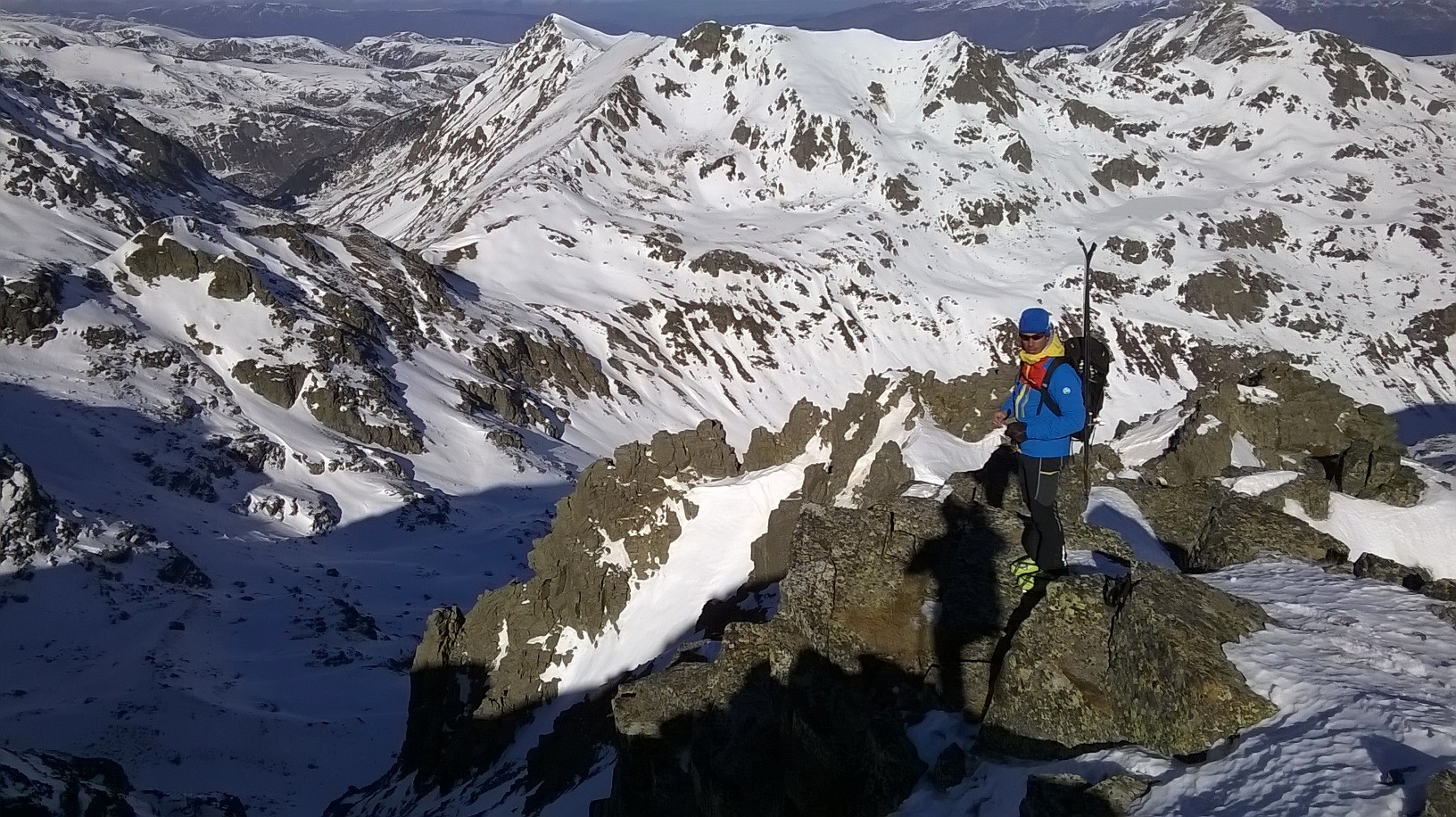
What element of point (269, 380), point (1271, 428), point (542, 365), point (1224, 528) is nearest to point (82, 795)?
point (1224, 528)

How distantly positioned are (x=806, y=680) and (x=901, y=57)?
204459mm

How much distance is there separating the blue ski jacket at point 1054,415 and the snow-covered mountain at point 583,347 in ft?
13.0

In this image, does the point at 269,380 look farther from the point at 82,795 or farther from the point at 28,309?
the point at 82,795

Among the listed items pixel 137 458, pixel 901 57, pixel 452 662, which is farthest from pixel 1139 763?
pixel 901 57

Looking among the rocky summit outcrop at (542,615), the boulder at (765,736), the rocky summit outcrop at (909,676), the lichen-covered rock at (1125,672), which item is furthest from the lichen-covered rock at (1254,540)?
the rocky summit outcrop at (542,615)

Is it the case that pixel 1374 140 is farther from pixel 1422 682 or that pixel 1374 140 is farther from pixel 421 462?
pixel 1422 682

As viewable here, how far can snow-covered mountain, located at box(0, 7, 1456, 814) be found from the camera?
33438 mm

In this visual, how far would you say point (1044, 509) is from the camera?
11422mm

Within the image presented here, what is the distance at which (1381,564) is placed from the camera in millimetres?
13211

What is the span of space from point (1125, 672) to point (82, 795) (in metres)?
32.4

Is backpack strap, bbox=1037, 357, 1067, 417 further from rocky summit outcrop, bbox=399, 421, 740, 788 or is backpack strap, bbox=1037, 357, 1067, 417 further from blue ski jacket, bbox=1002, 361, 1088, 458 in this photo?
rocky summit outcrop, bbox=399, 421, 740, 788

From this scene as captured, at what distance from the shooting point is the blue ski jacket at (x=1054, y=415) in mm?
11141

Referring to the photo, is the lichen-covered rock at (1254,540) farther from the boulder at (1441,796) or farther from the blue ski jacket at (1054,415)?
the boulder at (1441,796)

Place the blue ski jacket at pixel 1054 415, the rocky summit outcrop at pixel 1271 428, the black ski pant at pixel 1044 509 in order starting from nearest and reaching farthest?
the blue ski jacket at pixel 1054 415 → the black ski pant at pixel 1044 509 → the rocky summit outcrop at pixel 1271 428
